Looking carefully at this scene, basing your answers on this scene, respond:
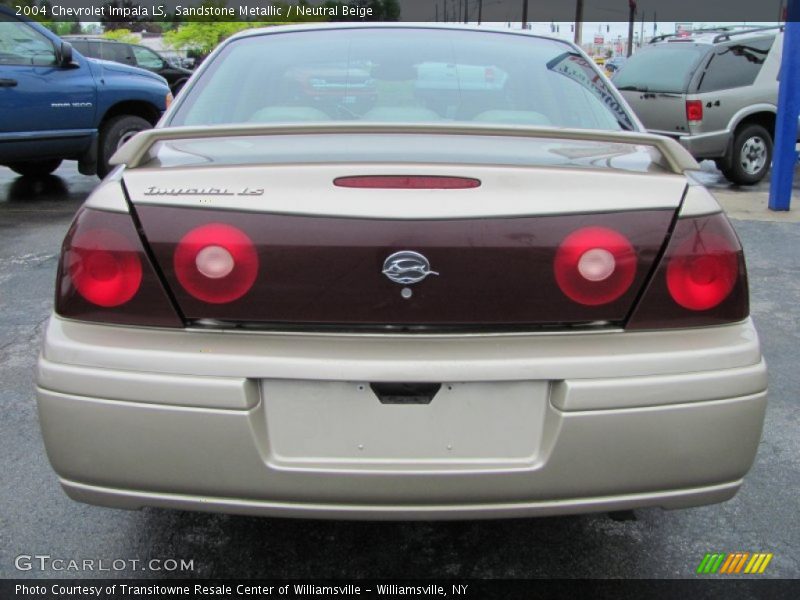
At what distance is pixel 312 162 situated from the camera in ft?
6.00

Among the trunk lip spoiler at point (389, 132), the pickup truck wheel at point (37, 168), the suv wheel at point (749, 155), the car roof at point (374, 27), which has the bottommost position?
the pickup truck wheel at point (37, 168)

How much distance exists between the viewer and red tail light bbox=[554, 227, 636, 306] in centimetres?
178

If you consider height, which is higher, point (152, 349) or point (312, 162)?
point (312, 162)

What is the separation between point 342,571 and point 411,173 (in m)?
1.14

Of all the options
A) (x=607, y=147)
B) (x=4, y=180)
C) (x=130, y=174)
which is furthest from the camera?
(x=4, y=180)

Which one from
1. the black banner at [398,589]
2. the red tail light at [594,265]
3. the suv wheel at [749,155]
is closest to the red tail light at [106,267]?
the black banner at [398,589]

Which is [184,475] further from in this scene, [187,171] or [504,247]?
[504,247]

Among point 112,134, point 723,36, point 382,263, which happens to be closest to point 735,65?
point 723,36

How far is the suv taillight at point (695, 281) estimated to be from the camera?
5.98 feet

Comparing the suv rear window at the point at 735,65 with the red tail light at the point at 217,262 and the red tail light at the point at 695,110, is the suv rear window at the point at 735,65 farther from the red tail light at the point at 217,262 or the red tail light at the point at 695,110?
the red tail light at the point at 217,262

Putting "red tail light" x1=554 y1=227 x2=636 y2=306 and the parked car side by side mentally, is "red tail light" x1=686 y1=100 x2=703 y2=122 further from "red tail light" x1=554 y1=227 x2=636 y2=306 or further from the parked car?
the parked car

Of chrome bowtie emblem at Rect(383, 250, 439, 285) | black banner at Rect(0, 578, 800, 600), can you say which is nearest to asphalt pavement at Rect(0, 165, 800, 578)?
black banner at Rect(0, 578, 800, 600)

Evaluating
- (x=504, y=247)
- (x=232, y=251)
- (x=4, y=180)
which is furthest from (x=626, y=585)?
(x=4, y=180)

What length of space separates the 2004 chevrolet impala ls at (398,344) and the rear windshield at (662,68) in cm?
803
